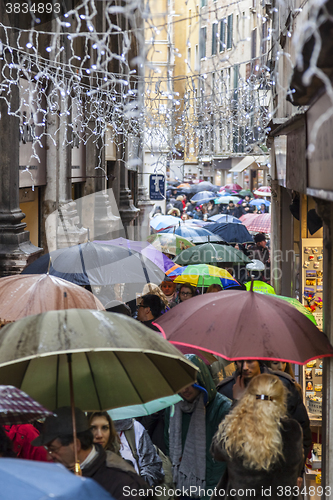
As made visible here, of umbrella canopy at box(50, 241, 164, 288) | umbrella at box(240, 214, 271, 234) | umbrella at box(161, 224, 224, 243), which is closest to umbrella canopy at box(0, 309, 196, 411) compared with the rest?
umbrella canopy at box(50, 241, 164, 288)

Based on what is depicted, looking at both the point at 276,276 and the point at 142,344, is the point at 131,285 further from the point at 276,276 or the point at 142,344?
the point at 142,344

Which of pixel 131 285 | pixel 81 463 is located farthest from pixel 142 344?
pixel 131 285

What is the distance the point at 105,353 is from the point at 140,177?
26263mm

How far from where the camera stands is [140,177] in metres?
29.8

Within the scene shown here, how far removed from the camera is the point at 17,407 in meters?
3.40

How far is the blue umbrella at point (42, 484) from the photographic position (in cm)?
178

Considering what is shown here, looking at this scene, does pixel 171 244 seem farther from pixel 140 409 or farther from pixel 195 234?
pixel 140 409

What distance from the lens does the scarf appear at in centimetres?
439

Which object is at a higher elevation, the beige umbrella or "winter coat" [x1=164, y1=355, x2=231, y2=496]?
the beige umbrella

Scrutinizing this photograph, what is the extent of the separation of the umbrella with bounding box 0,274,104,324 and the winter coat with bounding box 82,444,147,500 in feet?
6.94

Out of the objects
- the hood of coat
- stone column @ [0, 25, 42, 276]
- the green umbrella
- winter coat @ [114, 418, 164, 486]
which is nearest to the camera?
winter coat @ [114, 418, 164, 486]

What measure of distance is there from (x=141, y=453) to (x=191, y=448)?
0.53 m

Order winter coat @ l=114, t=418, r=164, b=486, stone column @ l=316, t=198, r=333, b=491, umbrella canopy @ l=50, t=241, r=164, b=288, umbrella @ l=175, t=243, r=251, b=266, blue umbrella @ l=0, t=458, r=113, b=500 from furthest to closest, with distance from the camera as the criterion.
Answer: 1. umbrella @ l=175, t=243, r=251, b=266
2. umbrella canopy @ l=50, t=241, r=164, b=288
3. stone column @ l=316, t=198, r=333, b=491
4. winter coat @ l=114, t=418, r=164, b=486
5. blue umbrella @ l=0, t=458, r=113, b=500

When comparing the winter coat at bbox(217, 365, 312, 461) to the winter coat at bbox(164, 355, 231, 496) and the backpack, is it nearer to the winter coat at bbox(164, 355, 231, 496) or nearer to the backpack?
the winter coat at bbox(164, 355, 231, 496)
